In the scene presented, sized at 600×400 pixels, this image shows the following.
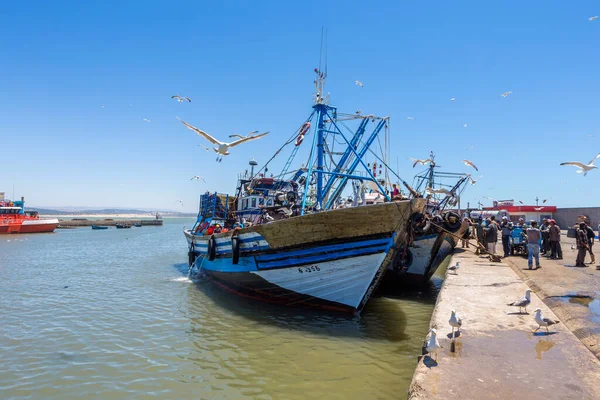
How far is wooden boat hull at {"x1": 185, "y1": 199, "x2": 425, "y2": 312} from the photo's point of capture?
27.6ft

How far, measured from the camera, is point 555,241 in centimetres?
1384

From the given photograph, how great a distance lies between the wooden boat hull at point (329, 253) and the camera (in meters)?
8.42

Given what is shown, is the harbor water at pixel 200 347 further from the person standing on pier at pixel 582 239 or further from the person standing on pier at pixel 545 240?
the person standing on pier at pixel 545 240

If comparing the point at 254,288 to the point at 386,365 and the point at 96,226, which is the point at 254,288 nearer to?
the point at 386,365

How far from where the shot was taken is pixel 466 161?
18.8 m

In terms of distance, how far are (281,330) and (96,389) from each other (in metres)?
3.72

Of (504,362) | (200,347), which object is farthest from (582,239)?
(200,347)

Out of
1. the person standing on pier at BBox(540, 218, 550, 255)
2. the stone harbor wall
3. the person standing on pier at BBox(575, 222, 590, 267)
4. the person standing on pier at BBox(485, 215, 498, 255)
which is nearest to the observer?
the person standing on pier at BBox(575, 222, 590, 267)

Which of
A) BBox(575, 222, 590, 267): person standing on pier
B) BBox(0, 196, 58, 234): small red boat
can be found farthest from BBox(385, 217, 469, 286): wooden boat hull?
BBox(0, 196, 58, 234): small red boat

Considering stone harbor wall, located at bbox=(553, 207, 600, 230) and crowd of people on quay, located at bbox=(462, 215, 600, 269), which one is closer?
crowd of people on quay, located at bbox=(462, 215, 600, 269)

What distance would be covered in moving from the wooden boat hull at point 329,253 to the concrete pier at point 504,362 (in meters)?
2.09

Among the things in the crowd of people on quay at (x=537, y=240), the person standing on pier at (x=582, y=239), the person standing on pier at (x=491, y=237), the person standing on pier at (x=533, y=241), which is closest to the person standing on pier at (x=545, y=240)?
the crowd of people on quay at (x=537, y=240)

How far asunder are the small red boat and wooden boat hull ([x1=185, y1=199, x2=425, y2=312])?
2113 inches

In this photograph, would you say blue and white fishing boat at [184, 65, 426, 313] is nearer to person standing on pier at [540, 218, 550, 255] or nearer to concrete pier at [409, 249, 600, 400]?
concrete pier at [409, 249, 600, 400]
